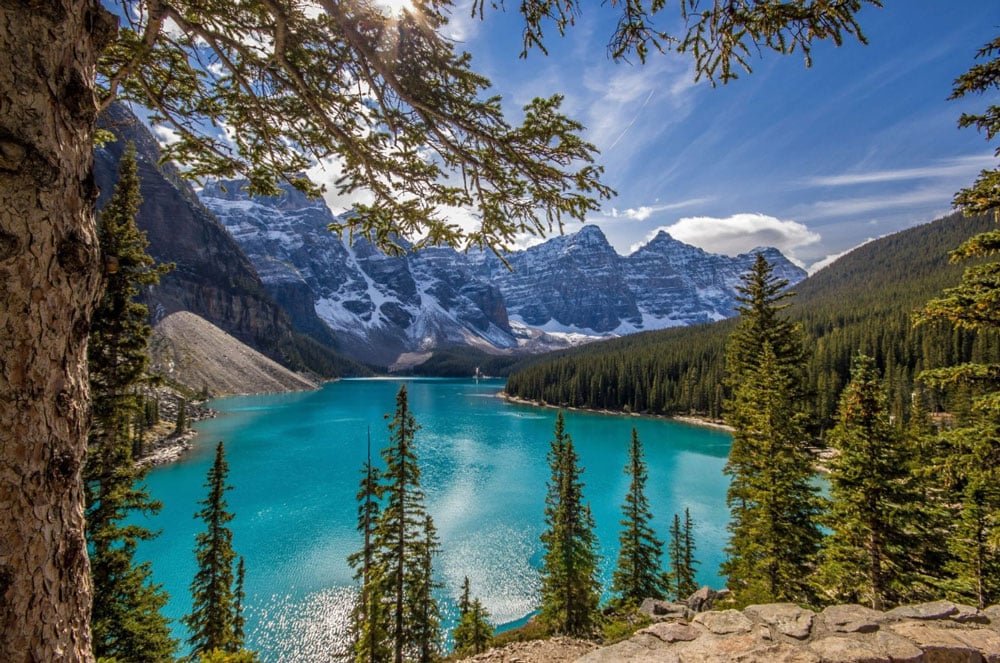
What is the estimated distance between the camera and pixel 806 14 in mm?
3215

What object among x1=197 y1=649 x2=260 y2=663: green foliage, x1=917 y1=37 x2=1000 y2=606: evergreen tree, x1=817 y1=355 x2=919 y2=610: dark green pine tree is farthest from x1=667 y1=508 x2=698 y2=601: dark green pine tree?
x1=197 y1=649 x2=260 y2=663: green foliage

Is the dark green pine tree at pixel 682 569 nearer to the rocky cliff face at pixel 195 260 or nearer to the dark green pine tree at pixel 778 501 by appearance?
the dark green pine tree at pixel 778 501

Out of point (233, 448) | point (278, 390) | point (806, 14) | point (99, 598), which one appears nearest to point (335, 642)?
point (99, 598)

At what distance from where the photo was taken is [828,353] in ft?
207

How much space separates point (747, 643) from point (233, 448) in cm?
5552

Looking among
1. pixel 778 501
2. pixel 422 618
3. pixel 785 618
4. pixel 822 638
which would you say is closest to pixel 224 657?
pixel 785 618

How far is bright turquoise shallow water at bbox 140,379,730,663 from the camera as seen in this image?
18.5 m

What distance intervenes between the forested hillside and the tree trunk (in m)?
33.5

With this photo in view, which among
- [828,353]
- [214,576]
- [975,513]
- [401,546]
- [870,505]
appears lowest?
[214,576]

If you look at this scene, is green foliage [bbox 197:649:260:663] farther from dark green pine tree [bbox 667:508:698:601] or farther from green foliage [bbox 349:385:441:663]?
dark green pine tree [bbox 667:508:698:601]

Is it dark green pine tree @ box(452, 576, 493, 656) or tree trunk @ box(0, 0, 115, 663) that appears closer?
tree trunk @ box(0, 0, 115, 663)

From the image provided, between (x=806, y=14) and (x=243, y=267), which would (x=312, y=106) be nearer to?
(x=806, y=14)

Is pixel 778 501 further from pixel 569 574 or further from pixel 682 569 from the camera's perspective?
pixel 682 569

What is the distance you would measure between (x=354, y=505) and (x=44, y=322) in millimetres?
32205
